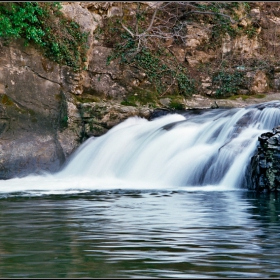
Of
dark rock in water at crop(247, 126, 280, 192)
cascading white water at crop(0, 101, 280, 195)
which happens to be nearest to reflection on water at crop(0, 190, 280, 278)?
dark rock in water at crop(247, 126, 280, 192)

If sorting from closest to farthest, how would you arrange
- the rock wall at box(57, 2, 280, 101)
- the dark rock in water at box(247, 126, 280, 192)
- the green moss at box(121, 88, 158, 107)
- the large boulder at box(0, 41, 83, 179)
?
the dark rock in water at box(247, 126, 280, 192) → the large boulder at box(0, 41, 83, 179) → the green moss at box(121, 88, 158, 107) → the rock wall at box(57, 2, 280, 101)

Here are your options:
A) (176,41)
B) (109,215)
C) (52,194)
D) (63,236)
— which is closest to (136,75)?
(176,41)

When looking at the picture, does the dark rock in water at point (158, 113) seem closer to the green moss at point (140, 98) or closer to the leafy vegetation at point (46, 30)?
the green moss at point (140, 98)

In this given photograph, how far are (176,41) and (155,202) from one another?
11580 millimetres

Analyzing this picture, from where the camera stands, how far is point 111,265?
507 cm

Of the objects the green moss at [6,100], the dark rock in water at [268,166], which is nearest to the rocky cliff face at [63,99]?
the green moss at [6,100]

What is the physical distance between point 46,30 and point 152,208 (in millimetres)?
9866

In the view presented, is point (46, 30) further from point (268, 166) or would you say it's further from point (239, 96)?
point (268, 166)

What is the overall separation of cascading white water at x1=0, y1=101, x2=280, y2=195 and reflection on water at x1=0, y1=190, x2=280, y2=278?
2.40 metres

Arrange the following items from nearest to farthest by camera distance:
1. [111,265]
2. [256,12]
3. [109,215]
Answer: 1. [111,265]
2. [109,215]
3. [256,12]

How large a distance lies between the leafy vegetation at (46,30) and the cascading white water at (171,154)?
8.05 feet

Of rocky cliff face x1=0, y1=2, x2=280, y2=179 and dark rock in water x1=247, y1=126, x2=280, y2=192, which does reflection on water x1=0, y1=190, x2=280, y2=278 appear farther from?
rocky cliff face x1=0, y1=2, x2=280, y2=179

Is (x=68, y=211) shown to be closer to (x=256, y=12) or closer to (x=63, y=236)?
(x=63, y=236)

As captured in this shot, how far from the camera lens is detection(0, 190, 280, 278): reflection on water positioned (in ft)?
16.2
